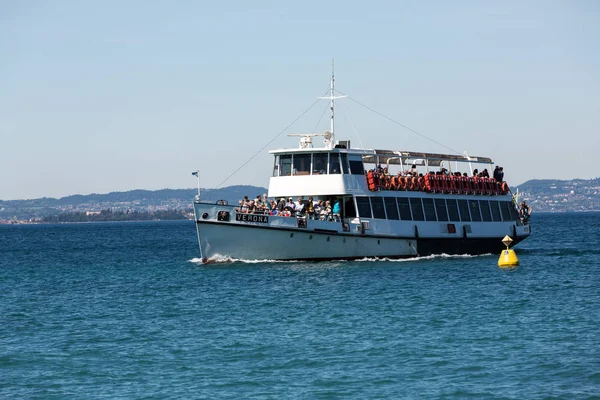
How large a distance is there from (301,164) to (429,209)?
7788 mm

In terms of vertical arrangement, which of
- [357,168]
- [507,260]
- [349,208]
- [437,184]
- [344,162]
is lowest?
[507,260]

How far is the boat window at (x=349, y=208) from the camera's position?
4483 centimetres

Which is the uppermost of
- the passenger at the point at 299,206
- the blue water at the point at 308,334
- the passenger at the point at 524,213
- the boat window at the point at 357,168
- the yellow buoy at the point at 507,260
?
the boat window at the point at 357,168

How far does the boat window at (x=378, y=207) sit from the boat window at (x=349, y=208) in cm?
107

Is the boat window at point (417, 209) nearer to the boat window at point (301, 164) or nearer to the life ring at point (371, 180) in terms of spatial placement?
the life ring at point (371, 180)

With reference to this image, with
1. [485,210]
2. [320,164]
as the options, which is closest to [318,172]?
[320,164]

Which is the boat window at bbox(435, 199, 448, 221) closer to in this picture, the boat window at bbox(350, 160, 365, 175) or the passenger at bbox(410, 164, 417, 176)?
the passenger at bbox(410, 164, 417, 176)

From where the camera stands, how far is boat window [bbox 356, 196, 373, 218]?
44812mm

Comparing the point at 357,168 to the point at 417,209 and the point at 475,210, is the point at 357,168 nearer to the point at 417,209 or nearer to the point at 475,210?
the point at 417,209

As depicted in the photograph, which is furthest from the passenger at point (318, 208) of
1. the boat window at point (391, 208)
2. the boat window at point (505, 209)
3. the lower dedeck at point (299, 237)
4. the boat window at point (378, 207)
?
the boat window at point (505, 209)

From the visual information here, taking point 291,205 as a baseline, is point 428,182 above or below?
above

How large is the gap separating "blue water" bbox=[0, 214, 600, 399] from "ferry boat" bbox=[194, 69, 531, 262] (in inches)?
49.3

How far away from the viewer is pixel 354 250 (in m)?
44.1

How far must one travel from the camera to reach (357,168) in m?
Answer: 45.6
